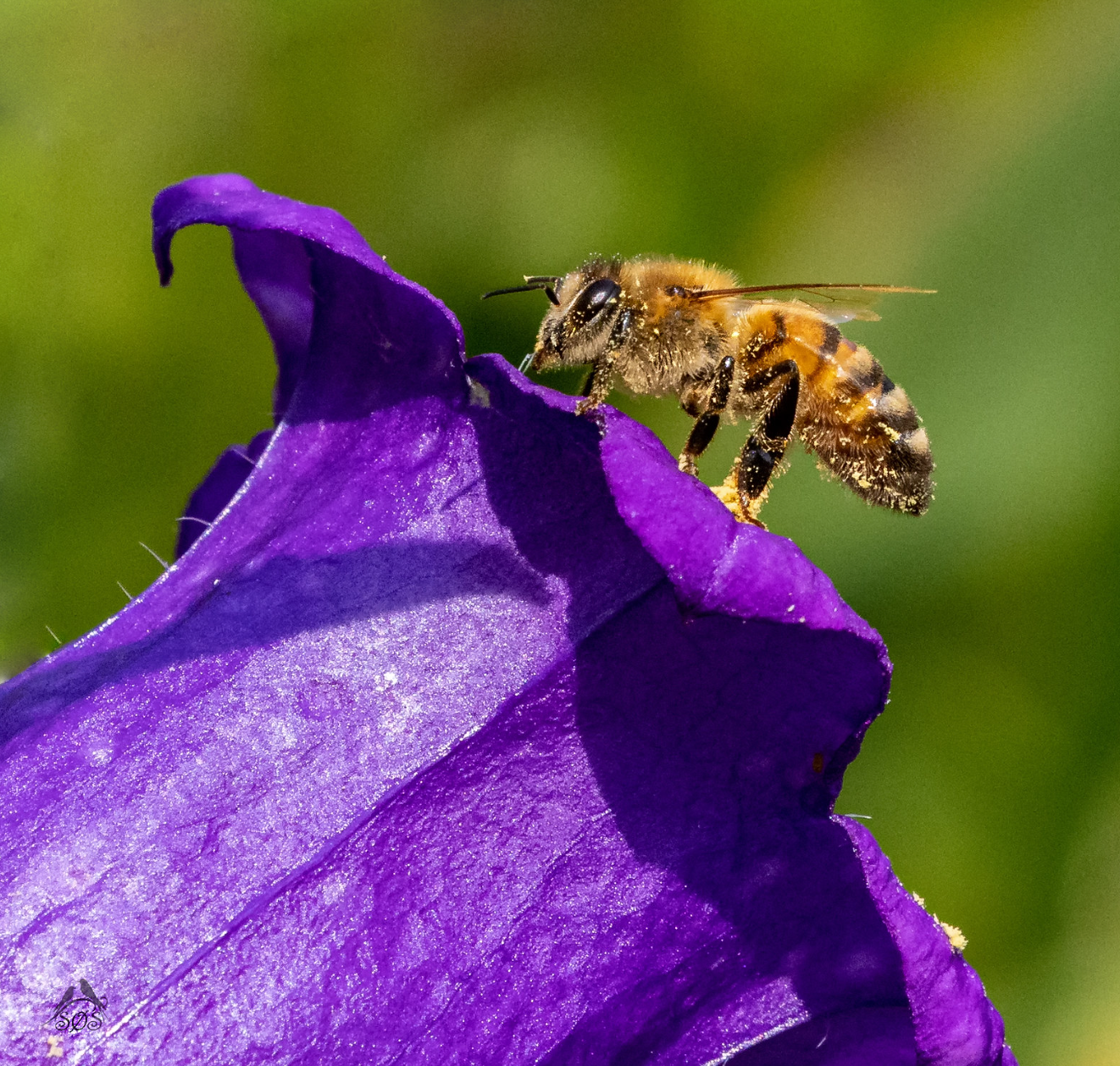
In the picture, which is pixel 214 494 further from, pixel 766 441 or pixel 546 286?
pixel 766 441

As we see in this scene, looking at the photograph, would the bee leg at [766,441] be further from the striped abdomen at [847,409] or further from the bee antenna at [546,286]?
the bee antenna at [546,286]

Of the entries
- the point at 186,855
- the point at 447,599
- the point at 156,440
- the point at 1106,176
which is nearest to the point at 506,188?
the point at 156,440

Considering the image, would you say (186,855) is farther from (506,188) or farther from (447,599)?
(506,188)

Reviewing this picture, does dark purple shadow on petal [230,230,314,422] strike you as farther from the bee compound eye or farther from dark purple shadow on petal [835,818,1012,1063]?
dark purple shadow on petal [835,818,1012,1063]

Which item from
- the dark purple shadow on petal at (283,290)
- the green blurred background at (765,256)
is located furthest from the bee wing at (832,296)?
the green blurred background at (765,256)

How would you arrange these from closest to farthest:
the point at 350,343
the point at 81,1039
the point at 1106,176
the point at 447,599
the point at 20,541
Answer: the point at 81,1039 → the point at 447,599 → the point at 350,343 → the point at 20,541 → the point at 1106,176

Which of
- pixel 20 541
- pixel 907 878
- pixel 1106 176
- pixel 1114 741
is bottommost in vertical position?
pixel 907 878

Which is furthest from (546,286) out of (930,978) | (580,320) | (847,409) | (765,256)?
(930,978)
